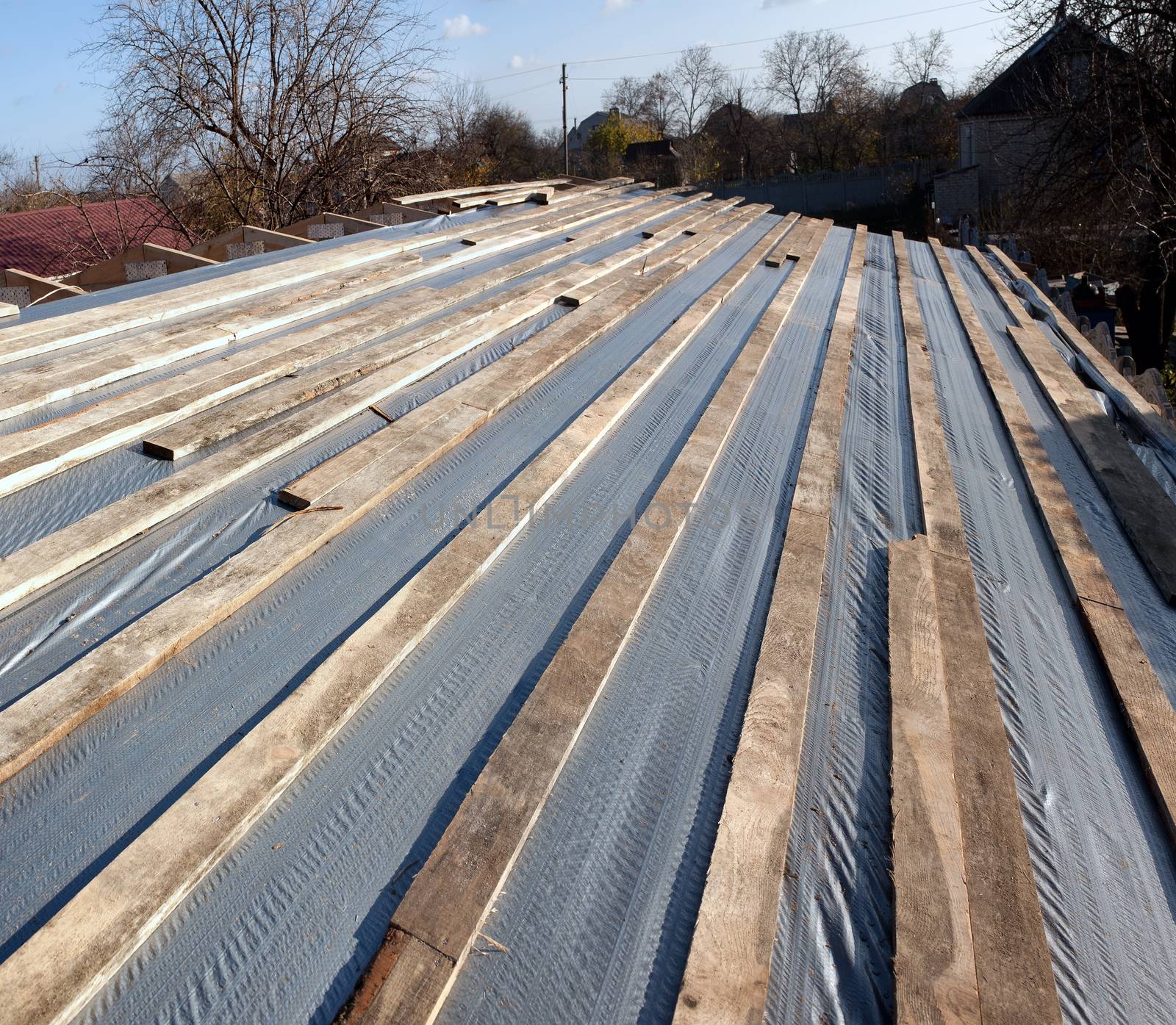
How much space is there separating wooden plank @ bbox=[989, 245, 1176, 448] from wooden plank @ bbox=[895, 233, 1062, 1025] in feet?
6.42

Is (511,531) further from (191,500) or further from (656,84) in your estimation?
(656,84)

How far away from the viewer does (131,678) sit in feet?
A: 5.78

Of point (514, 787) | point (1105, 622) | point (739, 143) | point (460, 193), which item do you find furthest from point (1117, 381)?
point (739, 143)

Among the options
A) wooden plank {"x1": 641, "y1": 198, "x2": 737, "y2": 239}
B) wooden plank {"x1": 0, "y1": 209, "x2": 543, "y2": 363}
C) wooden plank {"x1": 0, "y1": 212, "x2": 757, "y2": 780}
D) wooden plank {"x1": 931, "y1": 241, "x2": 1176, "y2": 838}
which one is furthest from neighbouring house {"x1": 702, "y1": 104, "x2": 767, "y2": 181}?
wooden plank {"x1": 0, "y1": 212, "x2": 757, "y2": 780}

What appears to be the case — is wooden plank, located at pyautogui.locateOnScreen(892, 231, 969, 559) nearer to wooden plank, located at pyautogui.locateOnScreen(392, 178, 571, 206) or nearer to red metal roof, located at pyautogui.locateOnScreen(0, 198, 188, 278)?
wooden plank, located at pyautogui.locateOnScreen(392, 178, 571, 206)

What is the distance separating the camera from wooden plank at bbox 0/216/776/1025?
122 centimetres

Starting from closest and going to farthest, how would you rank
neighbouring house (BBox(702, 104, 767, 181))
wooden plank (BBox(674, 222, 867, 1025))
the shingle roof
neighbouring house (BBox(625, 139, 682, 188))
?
wooden plank (BBox(674, 222, 867, 1025))
the shingle roof
neighbouring house (BBox(625, 139, 682, 188))
neighbouring house (BBox(702, 104, 767, 181))

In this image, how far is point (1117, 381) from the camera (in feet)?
15.4

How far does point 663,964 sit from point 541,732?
22.4 inches

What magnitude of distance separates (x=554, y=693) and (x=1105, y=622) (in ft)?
5.96

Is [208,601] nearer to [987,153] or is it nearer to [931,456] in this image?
[931,456]

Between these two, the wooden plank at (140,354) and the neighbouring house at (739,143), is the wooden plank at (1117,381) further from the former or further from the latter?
the neighbouring house at (739,143)

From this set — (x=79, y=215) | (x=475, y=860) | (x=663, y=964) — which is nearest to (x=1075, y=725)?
(x=663, y=964)

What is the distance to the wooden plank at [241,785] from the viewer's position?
4.00ft
